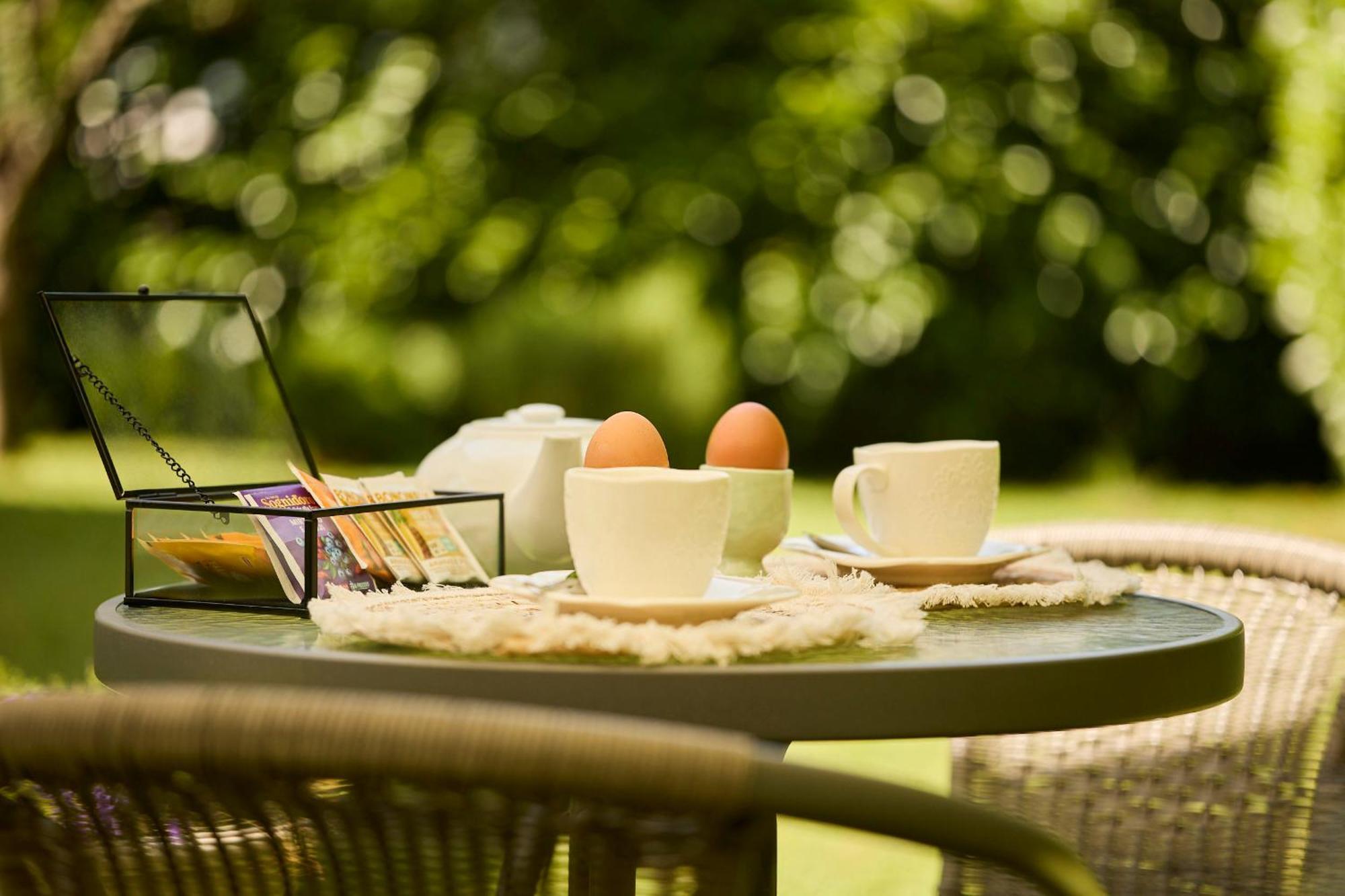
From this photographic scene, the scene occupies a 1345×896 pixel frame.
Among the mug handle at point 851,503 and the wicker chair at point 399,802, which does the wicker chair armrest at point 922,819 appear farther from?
the mug handle at point 851,503

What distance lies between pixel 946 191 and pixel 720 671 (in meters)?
6.72

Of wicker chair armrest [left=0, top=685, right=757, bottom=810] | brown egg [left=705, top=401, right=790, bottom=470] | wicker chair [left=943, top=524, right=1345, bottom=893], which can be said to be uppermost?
brown egg [left=705, top=401, right=790, bottom=470]

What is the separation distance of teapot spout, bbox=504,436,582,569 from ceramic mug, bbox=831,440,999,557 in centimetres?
25

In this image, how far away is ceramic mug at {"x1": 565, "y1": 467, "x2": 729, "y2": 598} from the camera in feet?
3.22

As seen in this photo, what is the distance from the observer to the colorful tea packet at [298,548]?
1157 millimetres

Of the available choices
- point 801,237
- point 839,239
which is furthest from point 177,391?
point 801,237

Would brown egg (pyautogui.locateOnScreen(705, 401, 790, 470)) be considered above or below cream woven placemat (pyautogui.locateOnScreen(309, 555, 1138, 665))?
above

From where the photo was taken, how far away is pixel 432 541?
129cm

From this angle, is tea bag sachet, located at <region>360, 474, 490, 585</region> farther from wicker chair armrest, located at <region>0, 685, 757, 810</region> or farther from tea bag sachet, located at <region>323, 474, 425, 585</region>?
wicker chair armrest, located at <region>0, 685, 757, 810</region>

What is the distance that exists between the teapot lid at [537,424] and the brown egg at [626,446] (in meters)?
0.22

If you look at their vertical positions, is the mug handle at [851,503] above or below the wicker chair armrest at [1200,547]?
above

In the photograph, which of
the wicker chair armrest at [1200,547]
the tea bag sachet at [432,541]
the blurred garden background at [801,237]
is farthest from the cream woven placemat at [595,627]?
the blurred garden background at [801,237]

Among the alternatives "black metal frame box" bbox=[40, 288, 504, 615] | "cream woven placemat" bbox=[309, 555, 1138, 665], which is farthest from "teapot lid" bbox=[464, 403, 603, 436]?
"cream woven placemat" bbox=[309, 555, 1138, 665]

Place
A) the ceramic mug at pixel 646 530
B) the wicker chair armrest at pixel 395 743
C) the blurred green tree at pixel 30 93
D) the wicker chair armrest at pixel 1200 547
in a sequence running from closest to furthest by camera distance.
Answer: the wicker chair armrest at pixel 395 743 < the ceramic mug at pixel 646 530 < the wicker chair armrest at pixel 1200 547 < the blurred green tree at pixel 30 93
